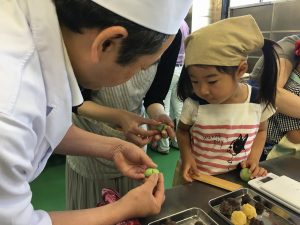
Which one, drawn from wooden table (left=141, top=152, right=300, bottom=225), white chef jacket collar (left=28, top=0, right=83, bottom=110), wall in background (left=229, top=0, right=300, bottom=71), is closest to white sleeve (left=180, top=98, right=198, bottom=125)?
wooden table (left=141, top=152, right=300, bottom=225)

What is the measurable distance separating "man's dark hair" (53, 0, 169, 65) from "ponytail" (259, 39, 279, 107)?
673 mm

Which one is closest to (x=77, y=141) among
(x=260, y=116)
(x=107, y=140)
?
(x=107, y=140)

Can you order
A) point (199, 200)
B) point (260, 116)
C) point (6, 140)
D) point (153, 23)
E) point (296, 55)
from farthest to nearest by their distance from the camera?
point (296, 55)
point (260, 116)
point (199, 200)
point (153, 23)
point (6, 140)

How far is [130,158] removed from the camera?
2.73 feet

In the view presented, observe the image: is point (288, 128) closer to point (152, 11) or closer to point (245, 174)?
point (245, 174)

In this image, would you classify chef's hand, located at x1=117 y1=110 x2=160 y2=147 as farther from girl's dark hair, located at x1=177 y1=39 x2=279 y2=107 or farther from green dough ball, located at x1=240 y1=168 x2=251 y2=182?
→ green dough ball, located at x1=240 y1=168 x2=251 y2=182

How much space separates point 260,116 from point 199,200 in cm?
46

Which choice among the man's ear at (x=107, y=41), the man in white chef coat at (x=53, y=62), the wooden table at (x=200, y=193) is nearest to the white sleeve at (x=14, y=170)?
the man in white chef coat at (x=53, y=62)

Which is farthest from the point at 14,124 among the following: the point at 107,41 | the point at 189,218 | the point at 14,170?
the point at 189,218

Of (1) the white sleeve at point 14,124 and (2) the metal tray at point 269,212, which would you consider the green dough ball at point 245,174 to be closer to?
(2) the metal tray at point 269,212

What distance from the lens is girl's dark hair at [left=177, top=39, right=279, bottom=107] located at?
40.3 inches

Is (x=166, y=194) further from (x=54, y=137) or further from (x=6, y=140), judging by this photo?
(x=6, y=140)

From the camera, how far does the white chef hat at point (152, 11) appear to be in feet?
1.42

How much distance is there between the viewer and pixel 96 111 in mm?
931
